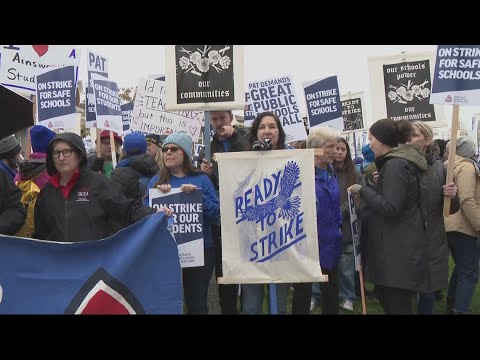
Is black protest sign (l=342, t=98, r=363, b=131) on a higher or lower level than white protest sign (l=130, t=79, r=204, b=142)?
higher

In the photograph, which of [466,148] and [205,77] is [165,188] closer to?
[205,77]

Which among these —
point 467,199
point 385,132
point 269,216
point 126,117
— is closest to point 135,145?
point 269,216

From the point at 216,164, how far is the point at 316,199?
995mm

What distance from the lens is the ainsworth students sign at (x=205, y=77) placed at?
5.20 m

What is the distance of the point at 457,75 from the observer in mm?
5406

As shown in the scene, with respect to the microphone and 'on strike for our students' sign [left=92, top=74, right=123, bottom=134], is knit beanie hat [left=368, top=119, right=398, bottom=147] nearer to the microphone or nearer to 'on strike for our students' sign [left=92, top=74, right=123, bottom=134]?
the microphone

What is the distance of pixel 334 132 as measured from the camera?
187 inches

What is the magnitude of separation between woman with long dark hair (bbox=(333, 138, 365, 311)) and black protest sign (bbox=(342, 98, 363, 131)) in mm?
6920

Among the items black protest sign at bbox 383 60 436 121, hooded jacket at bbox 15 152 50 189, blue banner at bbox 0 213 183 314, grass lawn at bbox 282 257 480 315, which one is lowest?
grass lawn at bbox 282 257 480 315

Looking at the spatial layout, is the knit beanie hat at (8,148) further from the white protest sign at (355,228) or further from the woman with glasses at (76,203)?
the white protest sign at (355,228)

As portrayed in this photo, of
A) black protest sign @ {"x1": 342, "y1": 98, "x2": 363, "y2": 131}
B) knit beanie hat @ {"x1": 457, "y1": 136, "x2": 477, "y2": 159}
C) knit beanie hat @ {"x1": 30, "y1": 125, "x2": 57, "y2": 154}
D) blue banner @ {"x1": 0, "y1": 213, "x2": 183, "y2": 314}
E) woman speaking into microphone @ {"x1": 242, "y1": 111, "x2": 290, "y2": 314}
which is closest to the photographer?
blue banner @ {"x1": 0, "y1": 213, "x2": 183, "y2": 314}

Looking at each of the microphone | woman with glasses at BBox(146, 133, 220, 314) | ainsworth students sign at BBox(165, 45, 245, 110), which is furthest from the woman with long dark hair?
the microphone

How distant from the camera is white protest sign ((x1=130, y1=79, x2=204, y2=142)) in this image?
365 inches

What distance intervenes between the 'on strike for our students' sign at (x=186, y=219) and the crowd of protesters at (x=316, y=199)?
6 cm
